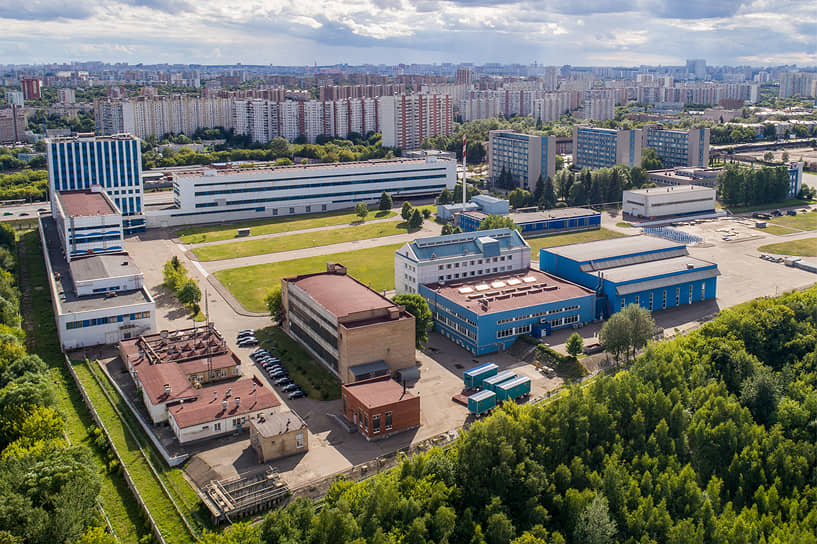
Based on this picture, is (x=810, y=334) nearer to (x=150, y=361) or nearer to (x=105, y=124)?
(x=150, y=361)

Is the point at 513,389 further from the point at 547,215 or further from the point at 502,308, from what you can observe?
the point at 547,215

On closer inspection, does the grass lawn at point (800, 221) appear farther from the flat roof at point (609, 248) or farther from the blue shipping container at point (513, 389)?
the blue shipping container at point (513, 389)

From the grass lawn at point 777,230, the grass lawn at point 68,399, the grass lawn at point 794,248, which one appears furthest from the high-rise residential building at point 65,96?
the grass lawn at point 794,248

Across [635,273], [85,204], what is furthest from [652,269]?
[85,204]

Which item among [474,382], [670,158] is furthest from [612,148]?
[474,382]

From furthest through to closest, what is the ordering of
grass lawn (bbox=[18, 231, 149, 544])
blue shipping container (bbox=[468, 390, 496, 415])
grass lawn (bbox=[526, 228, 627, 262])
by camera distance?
grass lawn (bbox=[526, 228, 627, 262])
blue shipping container (bbox=[468, 390, 496, 415])
grass lawn (bbox=[18, 231, 149, 544])

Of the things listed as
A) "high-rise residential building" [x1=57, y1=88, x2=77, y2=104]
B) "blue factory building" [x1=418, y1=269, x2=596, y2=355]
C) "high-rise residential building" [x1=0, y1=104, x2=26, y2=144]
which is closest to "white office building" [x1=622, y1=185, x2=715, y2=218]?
"blue factory building" [x1=418, y1=269, x2=596, y2=355]

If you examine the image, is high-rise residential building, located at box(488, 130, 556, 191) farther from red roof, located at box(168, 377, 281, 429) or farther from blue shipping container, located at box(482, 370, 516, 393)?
red roof, located at box(168, 377, 281, 429)
